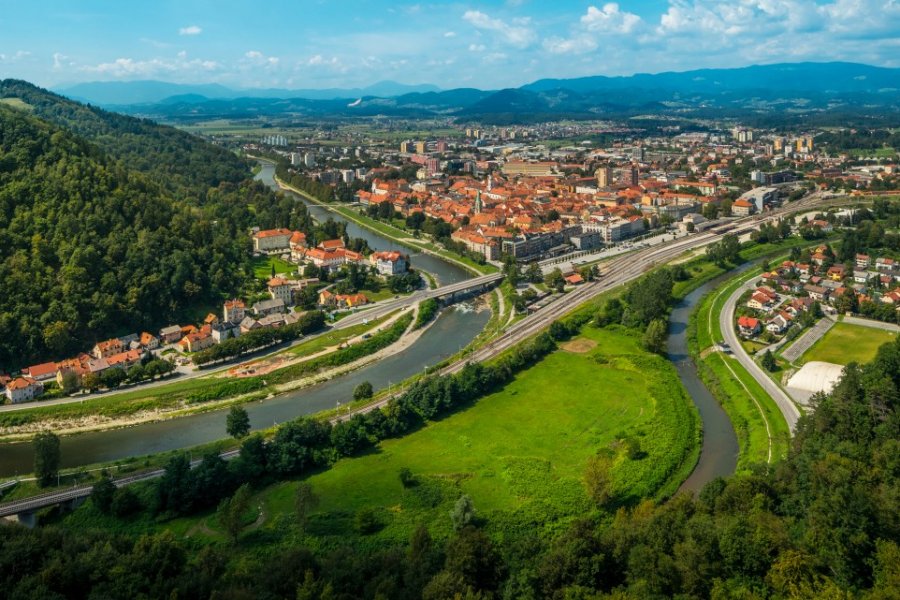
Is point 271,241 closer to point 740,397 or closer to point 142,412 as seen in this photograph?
point 142,412

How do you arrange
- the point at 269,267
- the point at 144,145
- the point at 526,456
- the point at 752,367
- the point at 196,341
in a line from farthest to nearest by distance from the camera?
1. the point at 144,145
2. the point at 269,267
3. the point at 196,341
4. the point at 752,367
5. the point at 526,456

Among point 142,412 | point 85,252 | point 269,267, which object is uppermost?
point 85,252

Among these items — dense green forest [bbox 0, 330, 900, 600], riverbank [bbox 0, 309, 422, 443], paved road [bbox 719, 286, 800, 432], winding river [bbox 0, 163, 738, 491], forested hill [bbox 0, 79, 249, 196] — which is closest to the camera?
dense green forest [bbox 0, 330, 900, 600]

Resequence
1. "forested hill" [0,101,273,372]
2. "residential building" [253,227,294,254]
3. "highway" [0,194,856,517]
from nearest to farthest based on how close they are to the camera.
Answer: "highway" [0,194,856,517], "forested hill" [0,101,273,372], "residential building" [253,227,294,254]

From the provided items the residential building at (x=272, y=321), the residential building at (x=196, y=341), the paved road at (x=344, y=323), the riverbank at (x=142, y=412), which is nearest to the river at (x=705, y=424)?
the paved road at (x=344, y=323)

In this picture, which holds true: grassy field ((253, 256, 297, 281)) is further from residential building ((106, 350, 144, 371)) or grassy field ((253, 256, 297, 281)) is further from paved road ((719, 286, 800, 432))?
paved road ((719, 286, 800, 432))

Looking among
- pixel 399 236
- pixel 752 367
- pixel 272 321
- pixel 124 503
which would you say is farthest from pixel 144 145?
pixel 752 367

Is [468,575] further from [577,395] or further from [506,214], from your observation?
[506,214]

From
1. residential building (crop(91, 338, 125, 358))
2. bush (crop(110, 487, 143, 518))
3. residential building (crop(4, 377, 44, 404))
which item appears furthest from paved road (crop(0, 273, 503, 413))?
bush (crop(110, 487, 143, 518))
